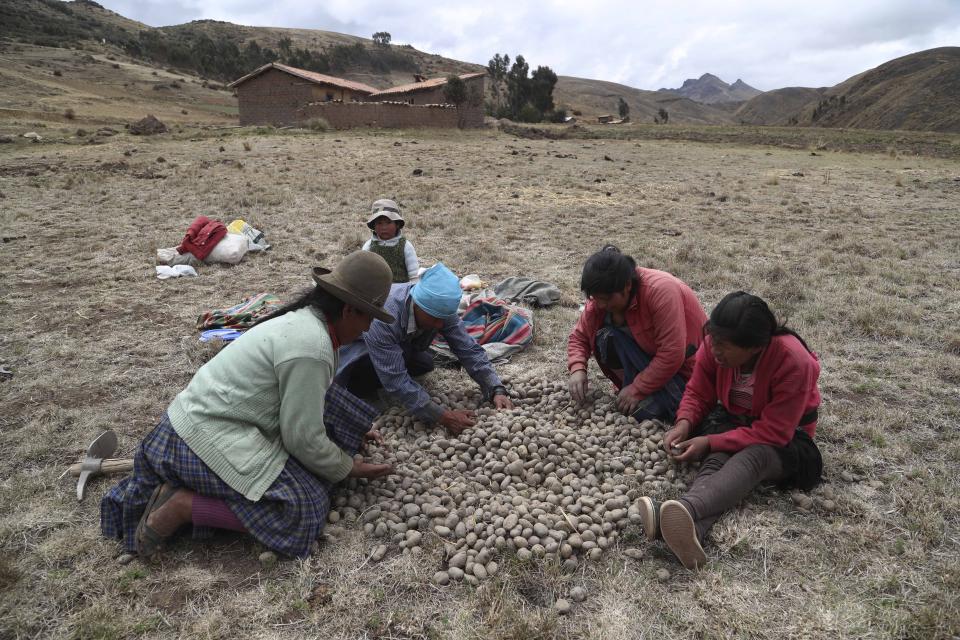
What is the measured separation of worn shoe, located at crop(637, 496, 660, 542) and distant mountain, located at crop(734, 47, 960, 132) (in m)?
54.1

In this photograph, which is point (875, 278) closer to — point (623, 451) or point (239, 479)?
point (623, 451)

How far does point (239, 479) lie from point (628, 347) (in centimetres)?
225

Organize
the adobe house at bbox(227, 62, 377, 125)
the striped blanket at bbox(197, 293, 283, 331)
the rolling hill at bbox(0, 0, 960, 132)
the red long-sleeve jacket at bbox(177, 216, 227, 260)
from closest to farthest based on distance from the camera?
1. the striped blanket at bbox(197, 293, 283, 331)
2. the red long-sleeve jacket at bbox(177, 216, 227, 260)
3. the adobe house at bbox(227, 62, 377, 125)
4. the rolling hill at bbox(0, 0, 960, 132)

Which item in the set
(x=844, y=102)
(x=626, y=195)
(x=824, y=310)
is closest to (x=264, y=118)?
(x=626, y=195)

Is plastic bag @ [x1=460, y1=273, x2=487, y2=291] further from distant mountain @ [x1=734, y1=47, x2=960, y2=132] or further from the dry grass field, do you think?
distant mountain @ [x1=734, y1=47, x2=960, y2=132]

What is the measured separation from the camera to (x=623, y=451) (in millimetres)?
3154

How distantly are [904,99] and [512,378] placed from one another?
2598 inches

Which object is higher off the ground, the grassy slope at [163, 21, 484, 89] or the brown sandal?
the grassy slope at [163, 21, 484, 89]

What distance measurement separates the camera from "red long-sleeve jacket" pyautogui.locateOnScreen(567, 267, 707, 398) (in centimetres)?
320

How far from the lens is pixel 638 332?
3375 mm

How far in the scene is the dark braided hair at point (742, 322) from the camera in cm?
240

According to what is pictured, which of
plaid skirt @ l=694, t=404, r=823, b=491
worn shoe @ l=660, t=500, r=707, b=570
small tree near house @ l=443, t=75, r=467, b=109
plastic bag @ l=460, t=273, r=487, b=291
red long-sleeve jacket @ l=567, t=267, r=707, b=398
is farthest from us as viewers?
small tree near house @ l=443, t=75, r=467, b=109

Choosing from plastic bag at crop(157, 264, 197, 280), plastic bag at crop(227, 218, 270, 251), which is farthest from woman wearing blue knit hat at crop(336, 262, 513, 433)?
plastic bag at crop(227, 218, 270, 251)

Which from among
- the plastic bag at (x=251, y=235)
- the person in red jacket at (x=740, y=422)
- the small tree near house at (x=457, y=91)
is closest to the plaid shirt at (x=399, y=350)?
the person in red jacket at (x=740, y=422)
